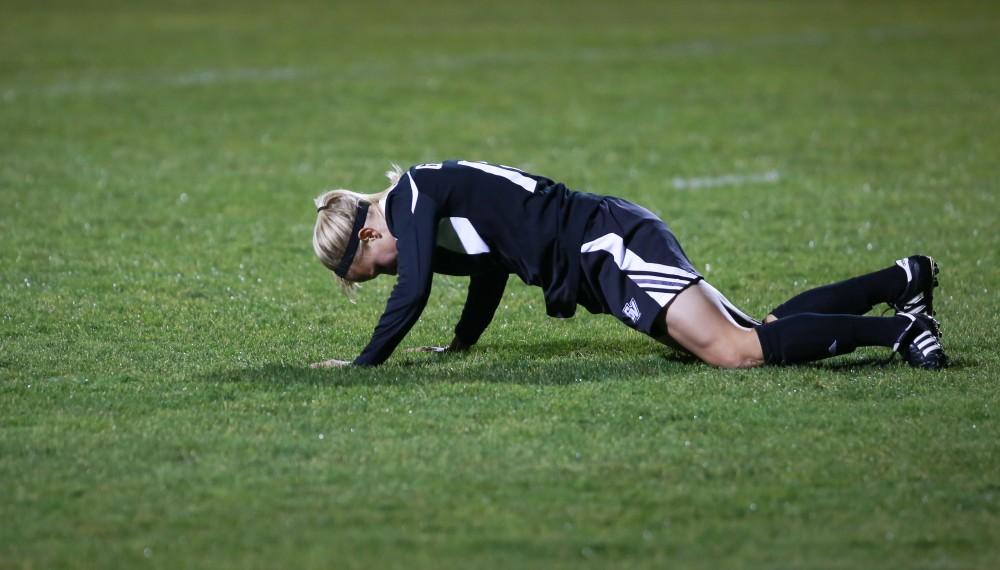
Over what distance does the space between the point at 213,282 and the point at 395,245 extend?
2523 millimetres

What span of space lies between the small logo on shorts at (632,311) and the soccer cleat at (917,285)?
1.29 m

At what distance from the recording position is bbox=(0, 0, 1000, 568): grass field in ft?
13.7

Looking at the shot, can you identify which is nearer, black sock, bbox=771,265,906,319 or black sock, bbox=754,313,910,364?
black sock, bbox=754,313,910,364

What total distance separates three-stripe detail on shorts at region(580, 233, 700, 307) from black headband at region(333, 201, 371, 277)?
37.6 inches

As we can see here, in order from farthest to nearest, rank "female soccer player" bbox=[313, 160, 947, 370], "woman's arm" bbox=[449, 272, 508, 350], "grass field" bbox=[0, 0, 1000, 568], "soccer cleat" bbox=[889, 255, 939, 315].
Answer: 1. "woman's arm" bbox=[449, 272, 508, 350]
2. "soccer cleat" bbox=[889, 255, 939, 315]
3. "female soccer player" bbox=[313, 160, 947, 370]
4. "grass field" bbox=[0, 0, 1000, 568]

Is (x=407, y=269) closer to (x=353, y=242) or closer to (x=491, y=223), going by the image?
(x=353, y=242)

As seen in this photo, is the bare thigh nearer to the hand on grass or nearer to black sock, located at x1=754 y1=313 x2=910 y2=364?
black sock, located at x1=754 y1=313 x2=910 y2=364

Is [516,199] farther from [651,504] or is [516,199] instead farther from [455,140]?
[455,140]

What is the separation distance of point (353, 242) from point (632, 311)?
1.23 m

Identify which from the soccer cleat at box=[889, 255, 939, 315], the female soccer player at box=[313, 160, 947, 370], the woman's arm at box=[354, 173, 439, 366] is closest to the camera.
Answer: the woman's arm at box=[354, 173, 439, 366]

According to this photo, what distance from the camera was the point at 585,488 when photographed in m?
4.49

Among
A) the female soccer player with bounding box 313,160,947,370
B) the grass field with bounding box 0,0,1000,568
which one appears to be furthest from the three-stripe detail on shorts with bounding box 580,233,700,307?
the grass field with bounding box 0,0,1000,568

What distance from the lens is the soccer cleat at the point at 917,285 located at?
239 inches

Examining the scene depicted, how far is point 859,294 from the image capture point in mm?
6141
